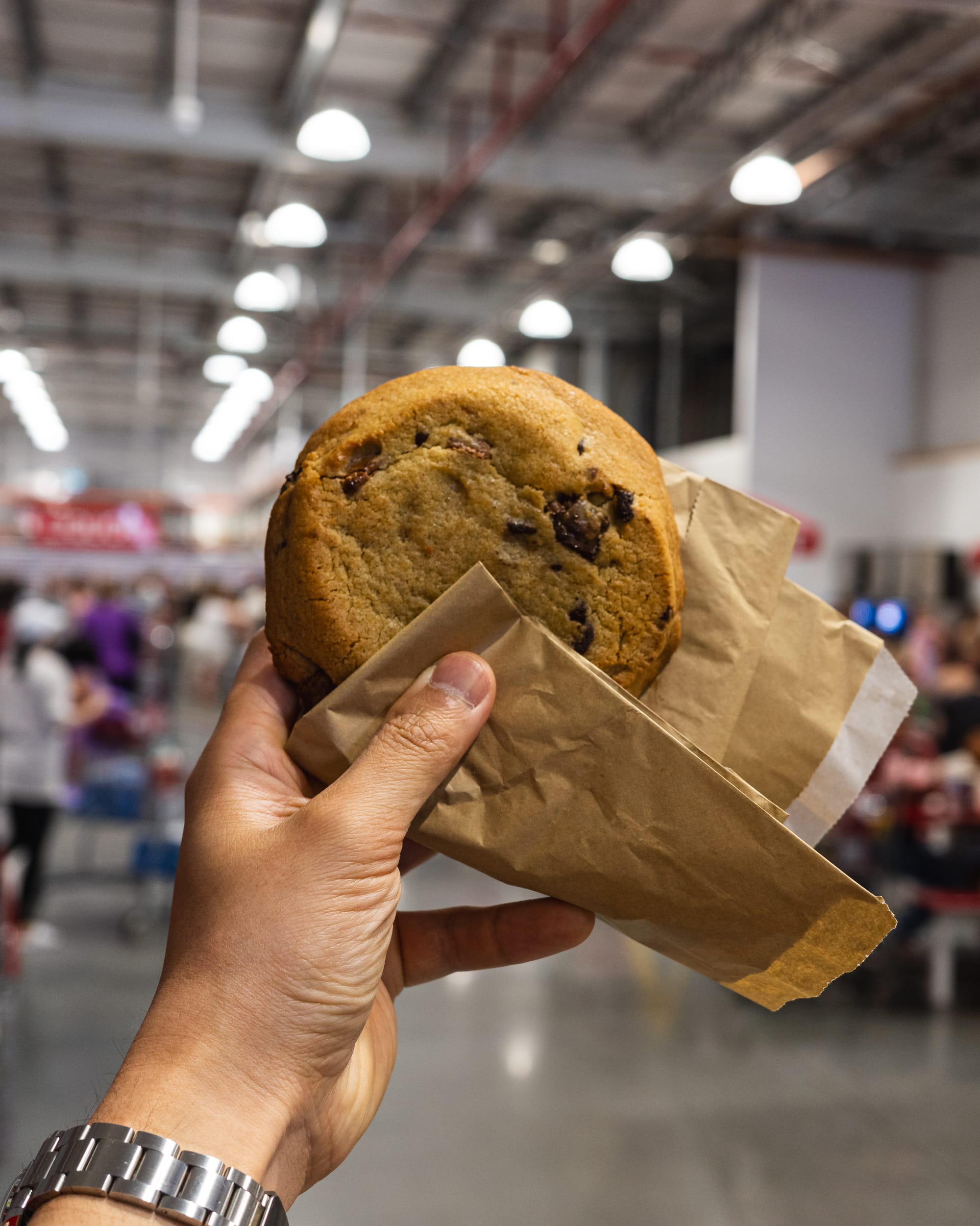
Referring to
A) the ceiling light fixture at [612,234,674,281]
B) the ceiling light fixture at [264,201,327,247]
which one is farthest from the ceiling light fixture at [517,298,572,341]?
the ceiling light fixture at [264,201,327,247]

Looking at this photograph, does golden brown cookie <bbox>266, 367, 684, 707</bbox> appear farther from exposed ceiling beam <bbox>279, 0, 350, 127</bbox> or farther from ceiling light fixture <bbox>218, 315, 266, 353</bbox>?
ceiling light fixture <bbox>218, 315, 266, 353</bbox>

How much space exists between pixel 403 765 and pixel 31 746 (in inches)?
196

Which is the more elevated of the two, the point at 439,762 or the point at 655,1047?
the point at 439,762

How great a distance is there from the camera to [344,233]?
11.8m

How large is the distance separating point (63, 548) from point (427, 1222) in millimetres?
12518

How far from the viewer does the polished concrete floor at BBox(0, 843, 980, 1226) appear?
3.53 meters

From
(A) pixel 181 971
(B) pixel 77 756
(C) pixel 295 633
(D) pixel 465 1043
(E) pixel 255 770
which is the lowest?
(D) pixel 465 1043

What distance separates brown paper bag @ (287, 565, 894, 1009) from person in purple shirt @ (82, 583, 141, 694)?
31.0 ft

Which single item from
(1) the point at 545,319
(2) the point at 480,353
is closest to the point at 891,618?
(1) the point at 545,319

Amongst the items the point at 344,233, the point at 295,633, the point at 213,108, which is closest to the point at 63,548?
the point at 344,233

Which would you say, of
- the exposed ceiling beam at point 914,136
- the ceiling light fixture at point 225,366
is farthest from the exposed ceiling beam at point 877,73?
the ceiling light fixture at point 225,366

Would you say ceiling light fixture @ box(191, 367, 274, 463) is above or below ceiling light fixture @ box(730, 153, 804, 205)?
above

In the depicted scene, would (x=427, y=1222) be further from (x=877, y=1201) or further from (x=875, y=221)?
(x=875, y=221)

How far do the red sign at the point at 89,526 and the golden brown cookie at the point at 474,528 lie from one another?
1425 centimetres
